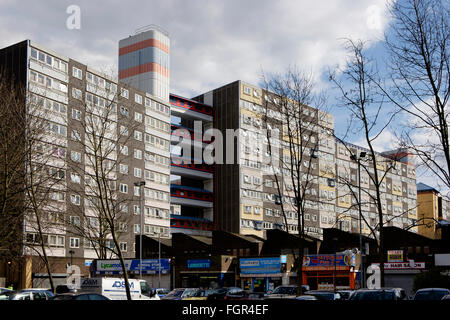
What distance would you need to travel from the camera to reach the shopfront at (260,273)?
65.8 metres

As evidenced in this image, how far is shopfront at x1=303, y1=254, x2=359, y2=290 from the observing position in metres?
61.0

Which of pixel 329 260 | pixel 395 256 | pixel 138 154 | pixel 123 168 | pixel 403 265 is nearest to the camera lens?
pixel 403 265

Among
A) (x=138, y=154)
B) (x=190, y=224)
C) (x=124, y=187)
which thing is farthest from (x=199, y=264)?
(x=190, y=224)

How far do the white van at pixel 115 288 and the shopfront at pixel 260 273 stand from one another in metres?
32.6

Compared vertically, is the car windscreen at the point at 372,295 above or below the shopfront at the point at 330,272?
above

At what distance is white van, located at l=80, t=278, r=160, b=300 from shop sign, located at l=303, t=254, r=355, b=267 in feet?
103

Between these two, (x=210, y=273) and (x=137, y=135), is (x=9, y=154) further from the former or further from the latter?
(x=137, y=135)

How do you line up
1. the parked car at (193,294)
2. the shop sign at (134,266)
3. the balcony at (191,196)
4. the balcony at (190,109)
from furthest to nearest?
the balcony at (190,109), the balcony at (191,196), the shop sign at (134,266), the parked car at (193,294)

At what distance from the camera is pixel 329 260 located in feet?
204

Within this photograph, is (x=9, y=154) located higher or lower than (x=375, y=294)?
higher

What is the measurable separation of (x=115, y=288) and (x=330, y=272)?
33.5 metres

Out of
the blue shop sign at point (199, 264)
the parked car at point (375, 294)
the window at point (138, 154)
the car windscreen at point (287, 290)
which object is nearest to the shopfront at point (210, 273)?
the blue shop sign at point (199, 264)

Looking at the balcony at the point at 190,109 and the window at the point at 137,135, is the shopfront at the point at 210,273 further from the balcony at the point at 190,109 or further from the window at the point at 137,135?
the balcony at the point at 190,109
